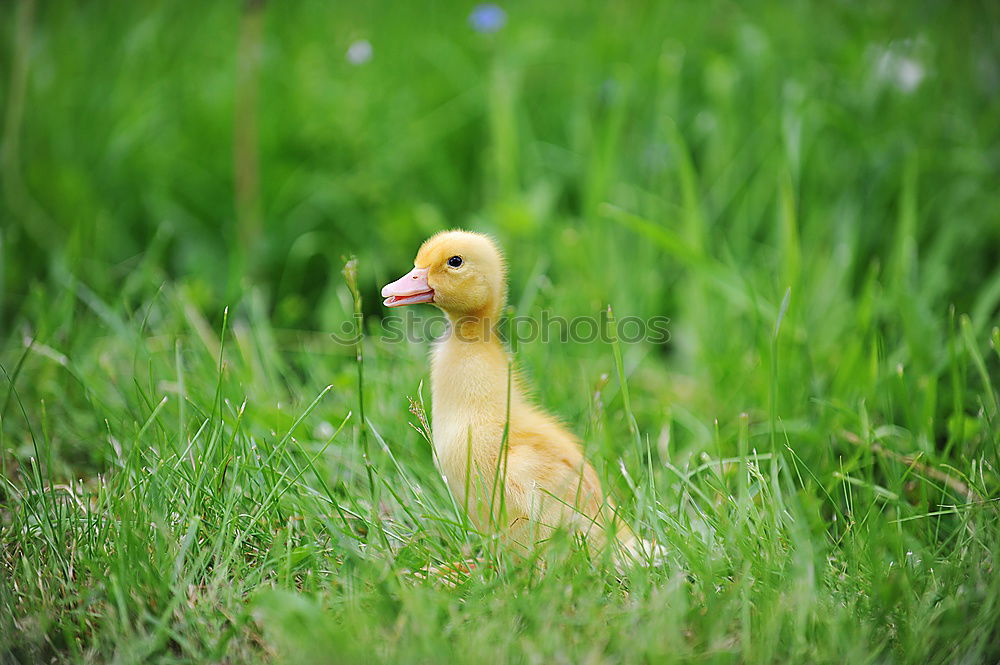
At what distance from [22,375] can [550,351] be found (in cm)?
185

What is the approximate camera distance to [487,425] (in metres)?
2.32

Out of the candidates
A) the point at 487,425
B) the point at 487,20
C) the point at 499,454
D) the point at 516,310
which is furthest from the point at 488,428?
the point at 487,20

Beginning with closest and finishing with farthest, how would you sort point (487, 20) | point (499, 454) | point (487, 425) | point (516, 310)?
point (499, 454)
point (487, 425)
point (516, 310)
point (487, 20)

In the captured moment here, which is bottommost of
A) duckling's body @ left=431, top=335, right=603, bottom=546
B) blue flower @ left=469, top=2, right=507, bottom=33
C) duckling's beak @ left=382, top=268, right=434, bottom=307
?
duckling's body @ left=431, top=335, right=603, bottom=546

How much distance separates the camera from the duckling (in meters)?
2.20

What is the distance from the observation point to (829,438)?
2758 millimetres

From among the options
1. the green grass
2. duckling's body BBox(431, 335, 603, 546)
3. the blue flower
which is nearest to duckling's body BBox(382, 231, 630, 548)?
duckling's body BBox(431, 335, 603, 546)

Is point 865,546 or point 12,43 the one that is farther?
point 12,43

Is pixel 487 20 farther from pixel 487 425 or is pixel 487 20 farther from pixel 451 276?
pixel 487 425

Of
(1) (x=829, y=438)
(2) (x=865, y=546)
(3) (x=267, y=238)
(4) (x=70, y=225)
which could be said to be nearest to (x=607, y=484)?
(2) (x=865, y=546)

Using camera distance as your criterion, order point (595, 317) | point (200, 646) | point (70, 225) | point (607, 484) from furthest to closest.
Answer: point (70, 225) → point (595, 317) → point (607, 484) → point (200, 646)

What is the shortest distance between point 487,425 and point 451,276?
1.30ft

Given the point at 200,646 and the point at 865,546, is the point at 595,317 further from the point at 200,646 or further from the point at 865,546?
the point at 200,646

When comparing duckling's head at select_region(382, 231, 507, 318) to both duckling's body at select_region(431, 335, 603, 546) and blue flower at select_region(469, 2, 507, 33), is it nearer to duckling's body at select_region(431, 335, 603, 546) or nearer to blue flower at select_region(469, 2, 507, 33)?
duckling's body at select_region(431, 335, 603, 546)
